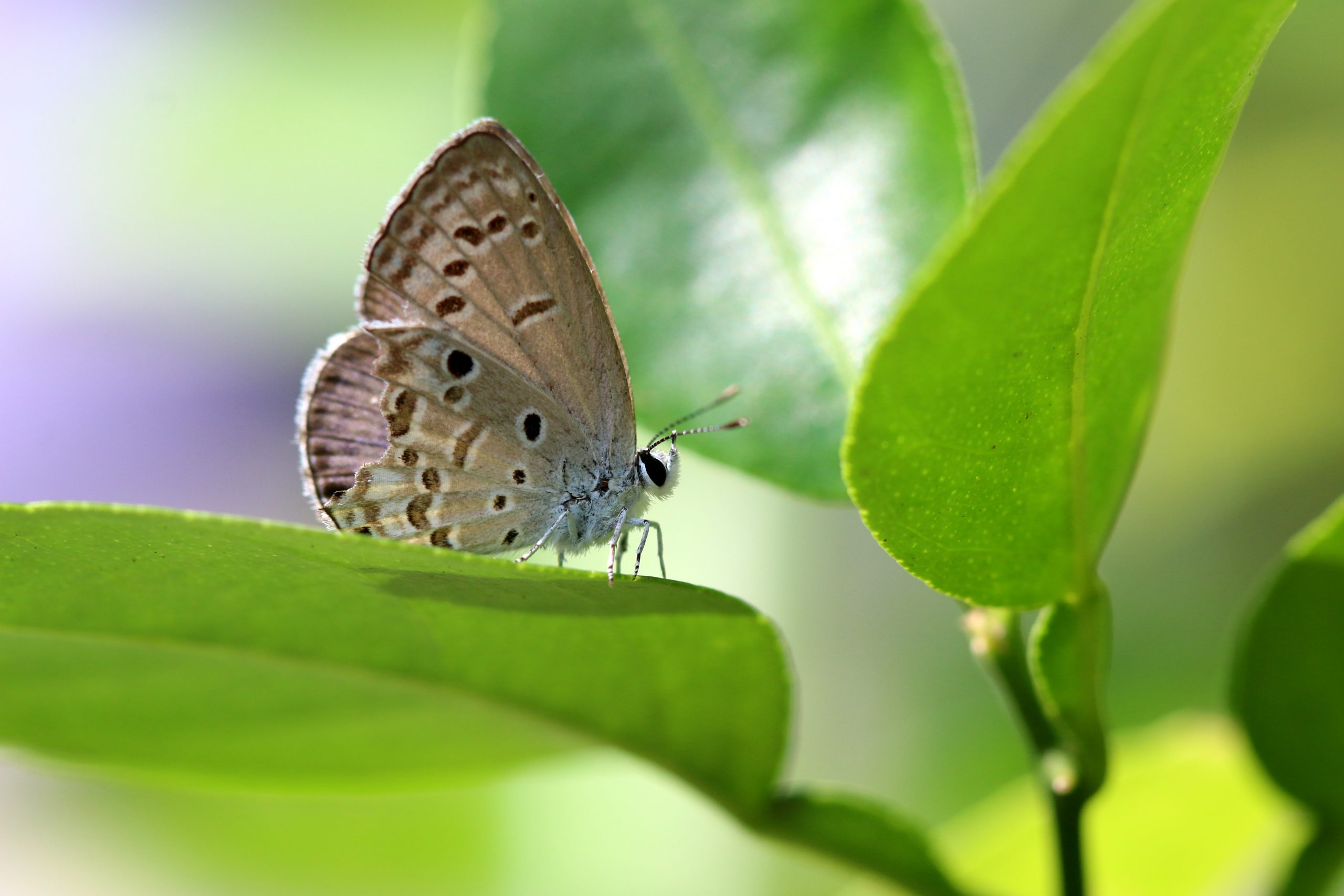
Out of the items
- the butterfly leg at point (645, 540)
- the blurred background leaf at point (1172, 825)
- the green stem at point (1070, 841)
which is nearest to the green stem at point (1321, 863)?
the green stem at point (1070, 841)

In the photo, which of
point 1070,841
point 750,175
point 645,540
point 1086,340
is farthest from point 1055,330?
point 645,540

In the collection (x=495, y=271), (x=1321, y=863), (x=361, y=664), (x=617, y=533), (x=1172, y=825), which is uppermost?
(x=495, y=271)

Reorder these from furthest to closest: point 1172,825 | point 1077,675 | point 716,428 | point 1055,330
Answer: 1. point 1172,825
2. point 716,428
3. point 1077,675
4. point 1055,330

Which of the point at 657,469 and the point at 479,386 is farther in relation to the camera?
the point at 657,469

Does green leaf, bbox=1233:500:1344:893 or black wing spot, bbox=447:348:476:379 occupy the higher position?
black wing spot, bbox=447:348:476:379

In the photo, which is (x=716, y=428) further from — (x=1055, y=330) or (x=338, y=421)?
(x=338, y=421)

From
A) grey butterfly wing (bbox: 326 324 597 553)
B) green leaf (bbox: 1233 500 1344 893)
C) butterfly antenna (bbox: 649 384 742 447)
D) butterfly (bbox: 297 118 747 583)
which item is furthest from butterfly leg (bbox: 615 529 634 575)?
green leaf (bbox: 1233 500 1344 893)

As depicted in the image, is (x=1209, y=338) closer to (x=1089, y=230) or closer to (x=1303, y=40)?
(x=1303, y=40)

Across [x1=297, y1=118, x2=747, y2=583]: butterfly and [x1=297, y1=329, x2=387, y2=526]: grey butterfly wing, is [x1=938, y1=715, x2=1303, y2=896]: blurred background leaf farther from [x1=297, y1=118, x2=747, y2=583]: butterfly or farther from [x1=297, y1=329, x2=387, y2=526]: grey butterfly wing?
[x1=297, y1=329, x2=387, y2=526]: grey butterfly wing
